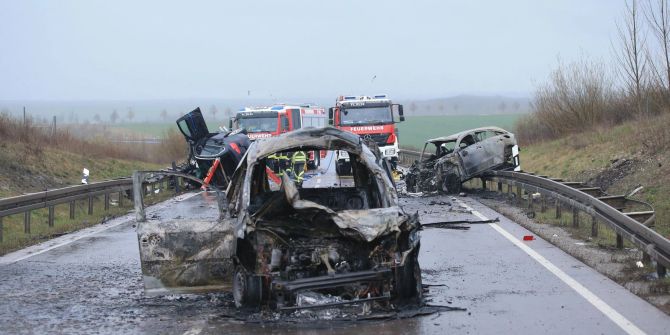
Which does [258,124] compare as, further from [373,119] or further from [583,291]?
[583,291]

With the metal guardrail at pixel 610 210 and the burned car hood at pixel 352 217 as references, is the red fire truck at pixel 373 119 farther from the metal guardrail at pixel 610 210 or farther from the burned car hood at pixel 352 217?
the burned car hood at pixel 352 217

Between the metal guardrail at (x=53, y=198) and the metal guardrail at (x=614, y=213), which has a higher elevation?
the metal guardrail at (x=614, y=213)

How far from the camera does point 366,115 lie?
3634 cm

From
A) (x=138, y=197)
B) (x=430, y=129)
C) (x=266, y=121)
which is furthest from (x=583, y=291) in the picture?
(x=430, y=129)

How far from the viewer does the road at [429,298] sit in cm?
895

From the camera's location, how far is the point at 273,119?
38.8 m

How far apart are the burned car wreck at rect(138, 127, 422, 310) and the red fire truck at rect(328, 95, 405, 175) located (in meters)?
25.0

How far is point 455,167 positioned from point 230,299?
1597 centimetres

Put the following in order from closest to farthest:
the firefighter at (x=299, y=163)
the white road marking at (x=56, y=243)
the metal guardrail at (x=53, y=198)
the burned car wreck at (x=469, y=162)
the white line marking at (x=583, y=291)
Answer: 1. the white line marking at (x=583, y=291)
2. the white road marking at (x=56, y=243)
3. the metal guardrail at (x=53, y=198)
4. the burned car wreck at (x=469, y=162)
5. the firefighter at (x=299, y=163)

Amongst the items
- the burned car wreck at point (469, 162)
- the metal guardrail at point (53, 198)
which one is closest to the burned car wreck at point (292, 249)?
the metal guardrail at point (53, 198)

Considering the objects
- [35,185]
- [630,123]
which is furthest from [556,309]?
[630,123]

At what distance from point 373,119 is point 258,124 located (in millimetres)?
4804

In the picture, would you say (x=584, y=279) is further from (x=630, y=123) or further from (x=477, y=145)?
(x=630, y=123)

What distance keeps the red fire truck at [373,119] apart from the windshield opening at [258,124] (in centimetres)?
295
